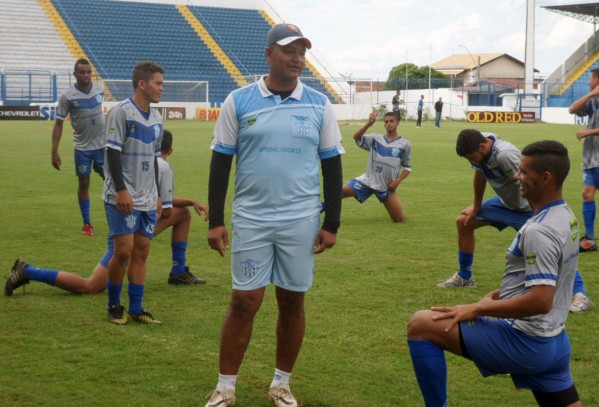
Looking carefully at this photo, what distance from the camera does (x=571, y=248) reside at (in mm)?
4383

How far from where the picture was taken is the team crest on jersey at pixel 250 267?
533 cm

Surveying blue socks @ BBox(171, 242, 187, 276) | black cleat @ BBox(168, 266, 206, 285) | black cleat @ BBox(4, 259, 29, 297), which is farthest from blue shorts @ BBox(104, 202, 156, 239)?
black cleat @ BBox(168, 266, 206, 285)

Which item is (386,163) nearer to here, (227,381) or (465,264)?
(465,264)

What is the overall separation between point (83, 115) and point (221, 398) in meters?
7.78

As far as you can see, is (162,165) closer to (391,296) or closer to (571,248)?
(391,296)

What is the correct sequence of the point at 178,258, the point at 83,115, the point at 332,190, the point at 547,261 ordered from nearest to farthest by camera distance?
the point at 547,261 < the point at 332,190 < the point at 178,258 < the point at 83,115

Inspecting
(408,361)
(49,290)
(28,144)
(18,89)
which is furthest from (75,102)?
(18,89)

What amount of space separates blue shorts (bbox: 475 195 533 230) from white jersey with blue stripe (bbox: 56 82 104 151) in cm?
602

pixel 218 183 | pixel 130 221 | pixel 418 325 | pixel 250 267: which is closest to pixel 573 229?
pixel 418 325

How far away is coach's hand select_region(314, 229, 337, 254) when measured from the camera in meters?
5.45

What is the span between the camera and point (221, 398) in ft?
17.6

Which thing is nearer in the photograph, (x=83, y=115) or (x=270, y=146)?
(x=270, y=146)

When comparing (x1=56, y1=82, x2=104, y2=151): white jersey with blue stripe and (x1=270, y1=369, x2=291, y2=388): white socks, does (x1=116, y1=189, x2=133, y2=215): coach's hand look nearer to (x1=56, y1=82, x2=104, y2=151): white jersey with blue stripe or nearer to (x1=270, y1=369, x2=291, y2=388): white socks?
(x1=270, y1=369, x2=291, y2=388): white socks

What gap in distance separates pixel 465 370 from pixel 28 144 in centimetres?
2596
